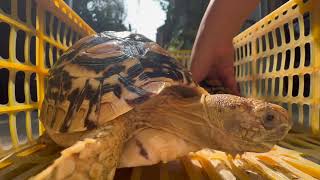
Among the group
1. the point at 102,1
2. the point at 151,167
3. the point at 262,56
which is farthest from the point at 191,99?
the point at 102,1

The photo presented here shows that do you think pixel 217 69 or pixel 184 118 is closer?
pixel 184 118

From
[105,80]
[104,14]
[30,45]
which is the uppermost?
[104,14]

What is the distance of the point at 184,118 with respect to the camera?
34.3 inches

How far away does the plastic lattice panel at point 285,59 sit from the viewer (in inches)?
50.5

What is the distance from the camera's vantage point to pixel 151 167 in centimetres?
97

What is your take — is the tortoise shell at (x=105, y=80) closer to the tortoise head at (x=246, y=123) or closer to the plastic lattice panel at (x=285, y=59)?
the tortoise head at (x=246, y=123)

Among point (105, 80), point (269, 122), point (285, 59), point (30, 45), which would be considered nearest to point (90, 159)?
point (105, 80)

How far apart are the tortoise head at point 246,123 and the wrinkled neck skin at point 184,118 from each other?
0.7 inches

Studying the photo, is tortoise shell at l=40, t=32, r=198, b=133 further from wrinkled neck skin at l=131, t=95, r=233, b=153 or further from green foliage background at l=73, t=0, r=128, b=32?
green foliage background at l=73, t=0, r=128, b=32

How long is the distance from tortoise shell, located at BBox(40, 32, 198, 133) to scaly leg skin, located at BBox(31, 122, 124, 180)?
64mm

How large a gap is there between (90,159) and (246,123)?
1.00 feet

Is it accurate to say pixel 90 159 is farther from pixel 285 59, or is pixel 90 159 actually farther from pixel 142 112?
pixel 285 59

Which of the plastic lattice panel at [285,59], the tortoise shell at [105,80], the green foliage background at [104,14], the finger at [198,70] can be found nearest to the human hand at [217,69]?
the finger at [198,70]

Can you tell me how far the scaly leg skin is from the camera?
641mm
